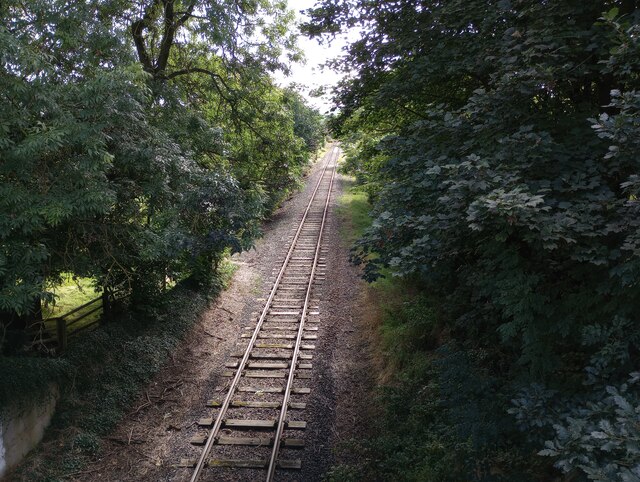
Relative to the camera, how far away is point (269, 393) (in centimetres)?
962

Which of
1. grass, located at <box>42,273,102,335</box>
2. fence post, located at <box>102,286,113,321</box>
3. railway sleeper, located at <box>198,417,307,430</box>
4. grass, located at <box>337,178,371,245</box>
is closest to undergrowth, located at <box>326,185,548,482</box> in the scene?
railway sleeper, located at <box>198,417,307,430</box>

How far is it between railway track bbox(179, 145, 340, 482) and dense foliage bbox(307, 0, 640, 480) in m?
2.47

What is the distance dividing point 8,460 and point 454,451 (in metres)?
6.87

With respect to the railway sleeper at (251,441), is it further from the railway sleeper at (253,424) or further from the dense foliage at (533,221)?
the dense foliage at (533,221)

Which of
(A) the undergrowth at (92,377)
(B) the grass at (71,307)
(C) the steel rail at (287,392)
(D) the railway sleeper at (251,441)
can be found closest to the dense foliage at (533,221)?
(D) the railway sleeper at (251,441)

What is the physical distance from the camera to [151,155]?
8.15 m

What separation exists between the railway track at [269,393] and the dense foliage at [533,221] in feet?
8.09

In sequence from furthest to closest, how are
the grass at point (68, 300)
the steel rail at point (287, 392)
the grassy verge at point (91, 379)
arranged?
the grass at point (68, 300), the grassy verge at point (91, 379), the steel rail at point (287, 392)

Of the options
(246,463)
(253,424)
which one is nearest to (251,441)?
(253,424)

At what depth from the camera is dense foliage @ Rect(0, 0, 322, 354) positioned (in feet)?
20.2

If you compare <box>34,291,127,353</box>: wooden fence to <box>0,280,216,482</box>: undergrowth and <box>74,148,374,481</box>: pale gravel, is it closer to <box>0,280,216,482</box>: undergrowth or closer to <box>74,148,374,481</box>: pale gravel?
<box>0,280,216,482</box>: undergrowth

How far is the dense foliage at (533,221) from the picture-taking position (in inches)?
161

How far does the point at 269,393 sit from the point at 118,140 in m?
5.72

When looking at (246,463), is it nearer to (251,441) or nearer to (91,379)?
(251,441)
